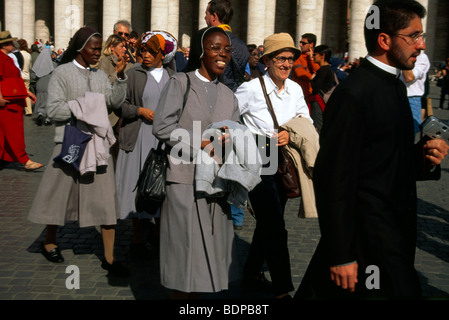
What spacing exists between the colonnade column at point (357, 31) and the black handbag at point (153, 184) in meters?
26.7

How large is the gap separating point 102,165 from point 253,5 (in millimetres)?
29382

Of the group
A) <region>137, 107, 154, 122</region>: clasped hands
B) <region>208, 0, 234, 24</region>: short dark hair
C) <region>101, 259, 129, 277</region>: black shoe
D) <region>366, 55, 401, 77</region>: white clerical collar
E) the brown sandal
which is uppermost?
<region>208, 0, 234, 24</region>: short dark hair

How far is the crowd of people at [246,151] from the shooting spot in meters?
2.34

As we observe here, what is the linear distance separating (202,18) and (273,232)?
100 ft

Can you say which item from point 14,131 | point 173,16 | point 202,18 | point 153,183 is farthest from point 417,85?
point 173,16

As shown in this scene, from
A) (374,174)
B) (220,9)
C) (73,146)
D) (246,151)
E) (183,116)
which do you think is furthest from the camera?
(220,9)

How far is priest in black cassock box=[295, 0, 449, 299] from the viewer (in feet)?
7.60

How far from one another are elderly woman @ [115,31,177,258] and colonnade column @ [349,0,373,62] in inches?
989

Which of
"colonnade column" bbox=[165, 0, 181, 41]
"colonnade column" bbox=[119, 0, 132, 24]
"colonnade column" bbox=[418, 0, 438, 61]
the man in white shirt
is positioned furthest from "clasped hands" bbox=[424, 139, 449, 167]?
"colonnade column" bbox=[119, 0, 132, 24]

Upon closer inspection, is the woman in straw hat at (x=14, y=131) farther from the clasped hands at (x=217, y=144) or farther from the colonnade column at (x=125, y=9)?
the colonnade column at (x=125, y=9)

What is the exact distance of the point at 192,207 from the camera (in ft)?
10.5

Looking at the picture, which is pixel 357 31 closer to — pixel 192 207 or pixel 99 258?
pixel 99 258

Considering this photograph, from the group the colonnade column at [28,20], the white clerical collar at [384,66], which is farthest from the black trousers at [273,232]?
the colonnade column at [28,20]

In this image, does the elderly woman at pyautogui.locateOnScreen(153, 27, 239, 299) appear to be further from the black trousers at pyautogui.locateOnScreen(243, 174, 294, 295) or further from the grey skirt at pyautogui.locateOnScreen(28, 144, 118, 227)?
the grey skirt at pyautogui.locateOnScreen(28, 144, 118, 227)
